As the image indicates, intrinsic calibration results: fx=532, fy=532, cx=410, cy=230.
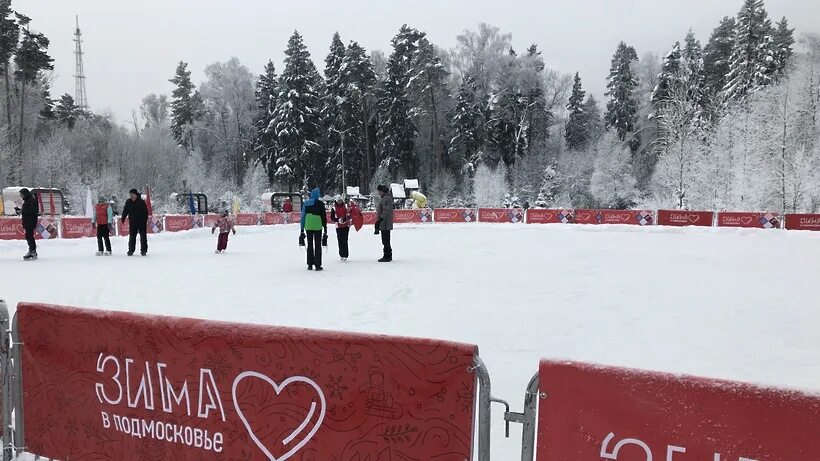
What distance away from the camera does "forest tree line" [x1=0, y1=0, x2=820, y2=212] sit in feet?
163

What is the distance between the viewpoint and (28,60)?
164 ft

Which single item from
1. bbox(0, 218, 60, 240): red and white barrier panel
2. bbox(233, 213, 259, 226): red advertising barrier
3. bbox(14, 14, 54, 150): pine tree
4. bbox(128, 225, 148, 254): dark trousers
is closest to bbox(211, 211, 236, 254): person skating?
bbox(128, 225, 148, 254): dark trousers

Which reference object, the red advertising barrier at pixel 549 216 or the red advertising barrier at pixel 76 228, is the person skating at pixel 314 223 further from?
the red advertising barrier at pixel 549 216

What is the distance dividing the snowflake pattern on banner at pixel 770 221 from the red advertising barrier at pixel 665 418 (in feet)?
106

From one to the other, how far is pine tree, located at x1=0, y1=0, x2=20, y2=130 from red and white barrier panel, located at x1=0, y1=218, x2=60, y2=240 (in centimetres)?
3706

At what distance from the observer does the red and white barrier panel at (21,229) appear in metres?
18.6

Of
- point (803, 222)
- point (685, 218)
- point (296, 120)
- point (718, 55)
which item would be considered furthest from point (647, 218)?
point (718, 55)

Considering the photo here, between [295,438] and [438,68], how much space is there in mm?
62908

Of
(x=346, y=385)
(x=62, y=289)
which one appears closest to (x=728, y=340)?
(x=346, y=385)

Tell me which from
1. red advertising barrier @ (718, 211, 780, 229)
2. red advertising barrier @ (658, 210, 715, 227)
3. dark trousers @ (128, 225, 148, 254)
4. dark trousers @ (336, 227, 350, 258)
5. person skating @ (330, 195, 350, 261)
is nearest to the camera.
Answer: person skating @ (330, 195, 350, 261)

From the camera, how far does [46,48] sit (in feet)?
169

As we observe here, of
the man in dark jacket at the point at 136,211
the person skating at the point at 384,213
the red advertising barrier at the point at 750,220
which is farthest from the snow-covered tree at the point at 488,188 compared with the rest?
the man in dark jacket at the point at 136,211

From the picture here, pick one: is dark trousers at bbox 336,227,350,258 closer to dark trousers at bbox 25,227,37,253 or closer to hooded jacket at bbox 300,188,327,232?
hooded jacket at bbox 300,188,327,232

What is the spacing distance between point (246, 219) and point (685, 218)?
87.2 ft
